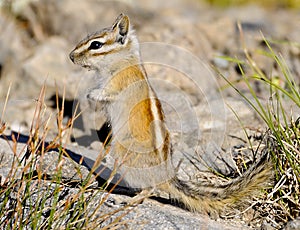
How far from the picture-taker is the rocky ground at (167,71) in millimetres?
5434

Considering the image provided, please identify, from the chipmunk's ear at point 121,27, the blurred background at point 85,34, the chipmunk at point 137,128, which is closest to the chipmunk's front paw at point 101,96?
the chipmunk at point 137,128

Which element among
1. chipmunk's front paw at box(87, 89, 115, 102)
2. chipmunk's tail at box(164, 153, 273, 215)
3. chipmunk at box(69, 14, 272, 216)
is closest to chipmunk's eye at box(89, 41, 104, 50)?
chipmunk at box(69, 14, 272, 216)

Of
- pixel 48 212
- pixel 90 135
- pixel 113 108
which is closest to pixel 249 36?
pixel 90 135

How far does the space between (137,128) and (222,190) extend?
87 cm

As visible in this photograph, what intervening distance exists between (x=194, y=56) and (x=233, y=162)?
4105 millimetres

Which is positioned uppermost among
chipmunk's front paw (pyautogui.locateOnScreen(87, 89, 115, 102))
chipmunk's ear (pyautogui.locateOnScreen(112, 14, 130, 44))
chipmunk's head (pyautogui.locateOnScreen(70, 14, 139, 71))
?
chipmunk's ear (pyautogui.locateOnScreen(112, 14, 130, 44))

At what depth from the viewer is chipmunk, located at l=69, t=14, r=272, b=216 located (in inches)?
177

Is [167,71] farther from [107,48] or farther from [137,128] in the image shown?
[137,128]

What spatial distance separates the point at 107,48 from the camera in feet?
17.2

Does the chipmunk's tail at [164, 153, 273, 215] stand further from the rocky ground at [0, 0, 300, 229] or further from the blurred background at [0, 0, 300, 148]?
the blurred background at [0, 0, 300, 148]

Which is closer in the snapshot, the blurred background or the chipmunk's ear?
the chipmunk's ear

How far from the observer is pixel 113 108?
5203 mm

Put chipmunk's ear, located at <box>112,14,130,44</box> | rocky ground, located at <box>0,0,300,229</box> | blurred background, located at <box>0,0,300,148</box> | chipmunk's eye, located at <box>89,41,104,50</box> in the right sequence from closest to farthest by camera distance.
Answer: chipmunk's eye, located at <box>89,41,104,50</box>, chipmunk's ear, located at <box>112,14,130,44</box>, rocky ground, located at <box>0,0,300,229</box>, blurred background, located at <box>0,0,300,148</box>

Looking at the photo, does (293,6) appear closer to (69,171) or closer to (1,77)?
(1,77)
